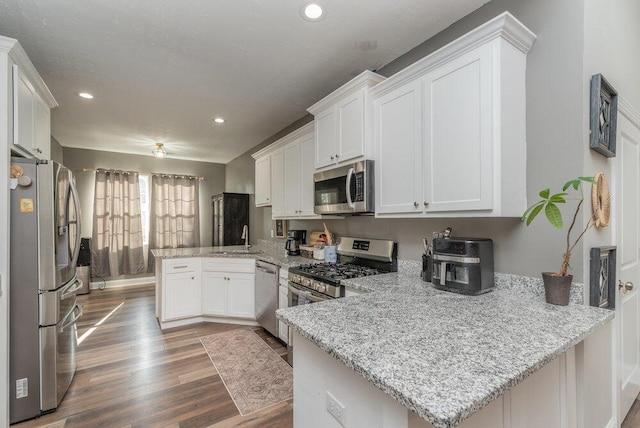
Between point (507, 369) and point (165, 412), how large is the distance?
2173 mm

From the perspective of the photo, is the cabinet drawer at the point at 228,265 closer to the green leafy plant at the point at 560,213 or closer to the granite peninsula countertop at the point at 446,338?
the granite peninsula countertop at the point at 446,338

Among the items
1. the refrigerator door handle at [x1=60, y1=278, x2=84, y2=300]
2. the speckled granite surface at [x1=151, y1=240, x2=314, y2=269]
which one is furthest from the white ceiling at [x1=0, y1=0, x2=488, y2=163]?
the refrigerator door handle at [x1=60, y1=278, x2=84, y2=300]

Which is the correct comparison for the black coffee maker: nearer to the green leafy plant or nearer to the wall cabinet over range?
the wall cabinet over range

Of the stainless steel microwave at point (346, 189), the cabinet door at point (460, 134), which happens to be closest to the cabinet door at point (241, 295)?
the stainless steel microwave at point (346, 189)

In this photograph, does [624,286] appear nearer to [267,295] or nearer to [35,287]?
[267,295]

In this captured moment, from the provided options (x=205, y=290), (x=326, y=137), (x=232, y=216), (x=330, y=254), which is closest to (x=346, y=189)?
(x=326, y=137)

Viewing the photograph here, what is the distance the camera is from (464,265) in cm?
168

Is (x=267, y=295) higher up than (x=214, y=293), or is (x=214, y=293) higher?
(x=267, y=295)

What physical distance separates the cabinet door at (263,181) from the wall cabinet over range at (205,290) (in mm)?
1030

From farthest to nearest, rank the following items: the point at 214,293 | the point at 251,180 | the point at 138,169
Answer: the point at 138,169
the point at 251,180
the point at 214,293

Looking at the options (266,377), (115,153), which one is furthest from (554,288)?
(115,153)

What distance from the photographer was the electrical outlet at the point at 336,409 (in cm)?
108

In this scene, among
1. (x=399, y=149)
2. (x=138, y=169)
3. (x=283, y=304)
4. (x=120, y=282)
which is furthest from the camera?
(x=138, y=169)

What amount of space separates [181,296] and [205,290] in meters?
0.28
